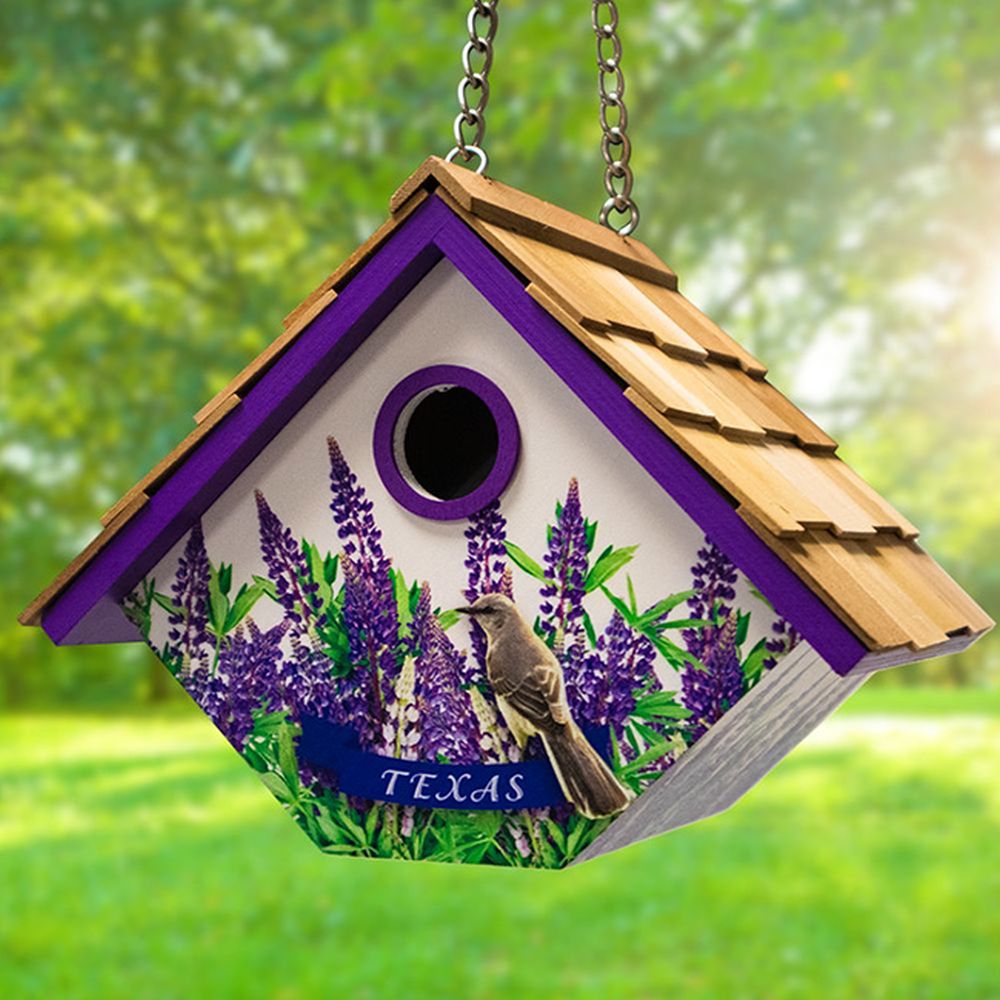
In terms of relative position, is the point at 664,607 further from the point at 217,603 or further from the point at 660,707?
the point at 217,603

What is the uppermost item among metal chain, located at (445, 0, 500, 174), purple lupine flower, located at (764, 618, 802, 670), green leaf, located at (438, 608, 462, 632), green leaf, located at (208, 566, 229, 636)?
metal chain, located at (445, 0, 500, 174)

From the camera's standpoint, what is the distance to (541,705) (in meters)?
1.49

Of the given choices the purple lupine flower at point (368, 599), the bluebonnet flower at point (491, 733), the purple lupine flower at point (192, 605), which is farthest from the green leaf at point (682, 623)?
the purple lupine flower at point (192, 605)

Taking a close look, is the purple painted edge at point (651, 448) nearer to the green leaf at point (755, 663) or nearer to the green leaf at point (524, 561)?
the green leaf at point (755, 663)

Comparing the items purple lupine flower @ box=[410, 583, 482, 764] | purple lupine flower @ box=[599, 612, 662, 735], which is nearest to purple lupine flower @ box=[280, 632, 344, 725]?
purple lupine flower @ box=[410, 583, 482, 764]

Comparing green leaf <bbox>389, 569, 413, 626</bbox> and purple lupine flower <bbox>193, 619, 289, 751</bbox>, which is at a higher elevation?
purple lupine flower <bbox>193, 619, 289, 751</bbox>

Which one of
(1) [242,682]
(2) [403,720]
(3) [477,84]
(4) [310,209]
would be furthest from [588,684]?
(4) [310,209]


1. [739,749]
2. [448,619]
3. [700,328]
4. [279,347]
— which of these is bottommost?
[739,749]

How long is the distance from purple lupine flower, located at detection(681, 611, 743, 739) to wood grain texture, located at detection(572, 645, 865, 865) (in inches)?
0.5

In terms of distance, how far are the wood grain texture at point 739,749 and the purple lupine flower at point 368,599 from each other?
31 cm

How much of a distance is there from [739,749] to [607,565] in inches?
12.4

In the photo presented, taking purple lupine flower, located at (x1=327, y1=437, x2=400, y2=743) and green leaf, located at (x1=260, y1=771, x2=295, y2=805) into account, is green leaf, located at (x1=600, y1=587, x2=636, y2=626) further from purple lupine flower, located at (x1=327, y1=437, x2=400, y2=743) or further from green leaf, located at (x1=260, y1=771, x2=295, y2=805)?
green leaf, located at (x1=260, y1=771, x2=295, y2=805)

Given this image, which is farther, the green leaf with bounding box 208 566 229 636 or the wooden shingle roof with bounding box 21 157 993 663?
the green leaf with bounding box 208 566 229 636

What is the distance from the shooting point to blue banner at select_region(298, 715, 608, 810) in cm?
152
